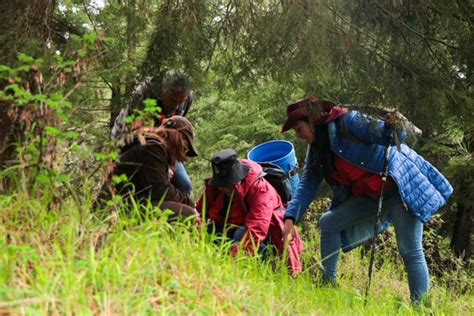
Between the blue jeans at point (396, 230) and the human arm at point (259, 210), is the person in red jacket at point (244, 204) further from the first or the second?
the blue jeans at point (396, 230)

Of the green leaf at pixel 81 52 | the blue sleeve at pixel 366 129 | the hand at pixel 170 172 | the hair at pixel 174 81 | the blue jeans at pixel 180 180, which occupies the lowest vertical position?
the blue jeans at pixel 180 180

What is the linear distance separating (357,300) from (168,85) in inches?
83.6

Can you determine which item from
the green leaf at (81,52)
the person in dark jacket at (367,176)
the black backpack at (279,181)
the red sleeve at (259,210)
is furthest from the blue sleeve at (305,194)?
the green leaf at (81,52)

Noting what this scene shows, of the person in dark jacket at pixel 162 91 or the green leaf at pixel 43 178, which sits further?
the person in dark jacket at pixel 162 91

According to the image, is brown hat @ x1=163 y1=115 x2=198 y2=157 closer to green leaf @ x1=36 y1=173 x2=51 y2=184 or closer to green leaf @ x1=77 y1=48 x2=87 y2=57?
green leaf @ x1=77 y1=48 x2=87 y2=57

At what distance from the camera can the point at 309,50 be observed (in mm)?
3645

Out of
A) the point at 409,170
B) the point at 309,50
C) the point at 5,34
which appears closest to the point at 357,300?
the point at 409,170

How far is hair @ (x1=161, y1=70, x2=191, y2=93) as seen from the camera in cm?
441

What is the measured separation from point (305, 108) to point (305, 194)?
0.84m

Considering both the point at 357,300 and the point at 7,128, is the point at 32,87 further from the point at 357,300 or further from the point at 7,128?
the point at 357,300

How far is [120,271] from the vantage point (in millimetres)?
2551

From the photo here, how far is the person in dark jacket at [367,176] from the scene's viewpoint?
412cm

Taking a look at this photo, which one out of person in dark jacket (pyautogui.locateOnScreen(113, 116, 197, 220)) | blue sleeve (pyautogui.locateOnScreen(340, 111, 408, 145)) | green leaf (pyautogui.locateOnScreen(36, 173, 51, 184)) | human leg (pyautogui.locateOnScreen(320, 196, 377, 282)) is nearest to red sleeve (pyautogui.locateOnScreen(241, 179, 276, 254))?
human leg (pyautogui.locateOnScreen(320, 196, 377, 282))

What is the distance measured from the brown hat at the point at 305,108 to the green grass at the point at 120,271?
113 centimetres
